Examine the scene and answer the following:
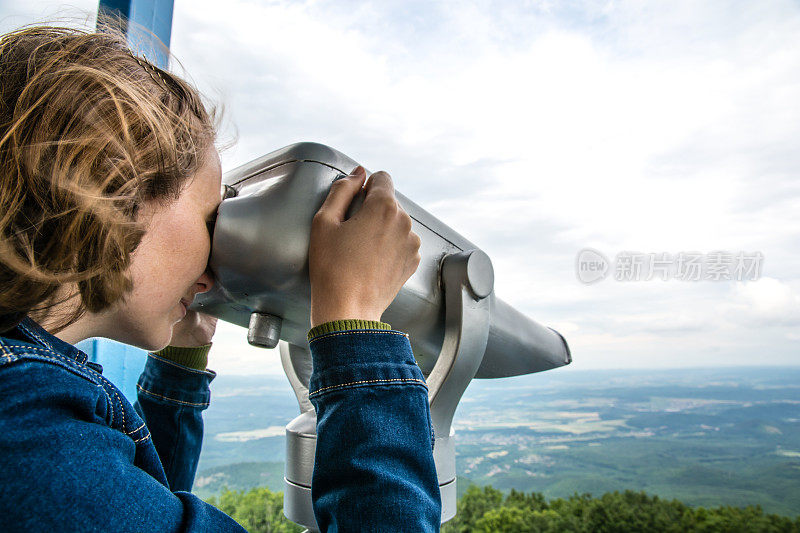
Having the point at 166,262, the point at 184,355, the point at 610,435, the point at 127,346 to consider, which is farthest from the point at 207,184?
the point at 610,435

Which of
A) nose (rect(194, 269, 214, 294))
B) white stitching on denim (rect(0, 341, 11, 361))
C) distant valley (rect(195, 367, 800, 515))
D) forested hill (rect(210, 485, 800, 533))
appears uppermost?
nose (rect(194, 269, 214, 294))

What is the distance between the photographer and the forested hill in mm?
1542

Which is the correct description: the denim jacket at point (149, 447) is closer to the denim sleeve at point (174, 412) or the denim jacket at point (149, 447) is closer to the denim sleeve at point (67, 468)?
the denim sleeve at point (67, 468)

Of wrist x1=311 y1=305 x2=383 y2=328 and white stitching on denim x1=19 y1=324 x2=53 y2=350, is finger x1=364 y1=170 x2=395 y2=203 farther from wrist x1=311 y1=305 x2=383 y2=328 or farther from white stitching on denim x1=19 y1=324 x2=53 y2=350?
white stitching on denim x1=19 y1=324 x2=53 y2=350

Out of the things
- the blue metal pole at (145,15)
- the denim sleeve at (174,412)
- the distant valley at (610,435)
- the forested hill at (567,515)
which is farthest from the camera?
the distant valley at (610,435)

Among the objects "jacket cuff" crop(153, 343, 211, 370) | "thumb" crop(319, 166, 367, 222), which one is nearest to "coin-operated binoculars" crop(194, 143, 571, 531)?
"thumb" crop(319, 166, 367, 222)

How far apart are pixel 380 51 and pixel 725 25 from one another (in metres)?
1.02

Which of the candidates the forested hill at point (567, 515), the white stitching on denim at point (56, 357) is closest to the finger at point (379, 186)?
the white stitching on denim at point (56, 357)

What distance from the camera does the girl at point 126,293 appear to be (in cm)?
30

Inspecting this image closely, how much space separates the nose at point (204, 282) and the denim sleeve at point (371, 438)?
116 mm

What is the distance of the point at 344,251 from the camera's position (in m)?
0.41

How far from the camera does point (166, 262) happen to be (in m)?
0.41

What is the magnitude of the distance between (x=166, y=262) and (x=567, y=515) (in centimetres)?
160

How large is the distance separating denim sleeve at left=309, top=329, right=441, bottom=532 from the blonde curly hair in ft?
0.53
